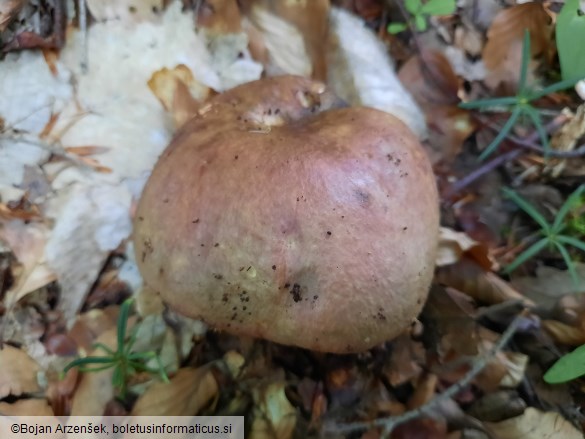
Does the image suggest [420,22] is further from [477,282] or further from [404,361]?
[404,361]

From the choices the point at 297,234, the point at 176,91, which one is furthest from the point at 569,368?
the point at 176,91

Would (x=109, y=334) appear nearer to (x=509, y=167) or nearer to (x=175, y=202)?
(x=175, y=202)

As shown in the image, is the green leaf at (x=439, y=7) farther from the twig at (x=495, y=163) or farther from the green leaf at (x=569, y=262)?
the green leaf at (x=569, y=262)

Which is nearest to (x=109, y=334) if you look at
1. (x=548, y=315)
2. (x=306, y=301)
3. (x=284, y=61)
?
(x=306, y=301)

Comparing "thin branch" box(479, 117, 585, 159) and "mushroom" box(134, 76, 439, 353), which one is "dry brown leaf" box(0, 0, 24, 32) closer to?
"mushroom" box(134, 76, 439, 353)

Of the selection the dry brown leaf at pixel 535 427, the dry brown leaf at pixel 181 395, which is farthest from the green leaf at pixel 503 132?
the dry brown leaf at pixel 181 395

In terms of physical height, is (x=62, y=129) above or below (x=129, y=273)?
above

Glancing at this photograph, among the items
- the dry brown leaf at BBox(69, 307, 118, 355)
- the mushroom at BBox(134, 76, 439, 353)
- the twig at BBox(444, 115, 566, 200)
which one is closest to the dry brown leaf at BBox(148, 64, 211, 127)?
the mushroom at BBox(134, 76, 439, 353)
